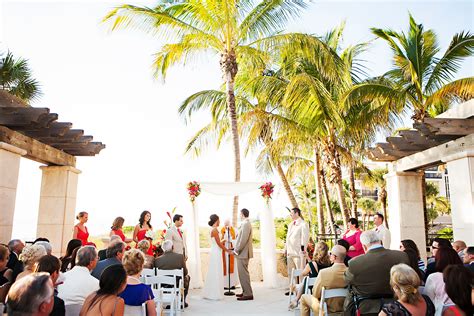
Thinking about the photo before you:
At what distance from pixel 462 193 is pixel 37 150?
31.4 ft

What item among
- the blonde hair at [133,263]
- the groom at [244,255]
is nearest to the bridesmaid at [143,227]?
the groom at [244,255]

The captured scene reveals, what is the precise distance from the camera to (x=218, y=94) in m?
15.0

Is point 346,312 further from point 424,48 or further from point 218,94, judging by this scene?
point 218,94

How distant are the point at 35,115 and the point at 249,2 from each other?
8.00 metres

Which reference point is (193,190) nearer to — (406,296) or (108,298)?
(108,298)

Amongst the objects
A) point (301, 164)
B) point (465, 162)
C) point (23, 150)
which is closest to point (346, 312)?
point (465, 162)

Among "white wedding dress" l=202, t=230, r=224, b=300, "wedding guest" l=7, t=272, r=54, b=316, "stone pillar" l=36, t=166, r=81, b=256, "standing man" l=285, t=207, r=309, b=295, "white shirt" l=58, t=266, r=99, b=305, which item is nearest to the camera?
"wedding guest" l=7, t=272, r=54, b=316

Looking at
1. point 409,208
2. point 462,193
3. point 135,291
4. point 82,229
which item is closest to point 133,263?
point 135,291

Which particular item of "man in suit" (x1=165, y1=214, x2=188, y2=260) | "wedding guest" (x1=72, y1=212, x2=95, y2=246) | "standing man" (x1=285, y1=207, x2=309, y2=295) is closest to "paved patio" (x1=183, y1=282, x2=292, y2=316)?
"standing man" (x1=285, y1=207, x2=309, y2=295)

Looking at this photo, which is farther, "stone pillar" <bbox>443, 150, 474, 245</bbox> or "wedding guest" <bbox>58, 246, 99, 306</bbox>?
"stone pillar" <bbox>443, 150, 474, 245</bbox>

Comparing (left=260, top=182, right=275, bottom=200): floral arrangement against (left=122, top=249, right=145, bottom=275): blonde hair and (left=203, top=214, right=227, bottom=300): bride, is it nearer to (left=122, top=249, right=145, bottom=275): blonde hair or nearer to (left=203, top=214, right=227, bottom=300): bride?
(left=203, top=214, right=227, bottom=300): bride

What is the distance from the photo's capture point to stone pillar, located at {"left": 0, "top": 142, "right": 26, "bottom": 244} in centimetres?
684

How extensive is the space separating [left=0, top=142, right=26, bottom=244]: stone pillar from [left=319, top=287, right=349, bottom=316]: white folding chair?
6045 millimetres

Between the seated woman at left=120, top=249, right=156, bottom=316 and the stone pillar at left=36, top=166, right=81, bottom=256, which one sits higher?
the stone pillar at left=36, top=166, right=81, bottom=256
